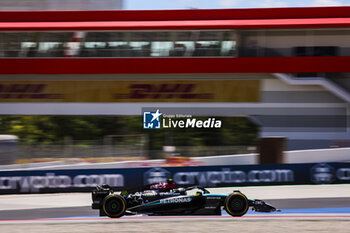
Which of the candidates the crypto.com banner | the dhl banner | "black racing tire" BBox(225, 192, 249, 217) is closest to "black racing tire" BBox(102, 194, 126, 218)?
"black racing tire" BBox(225, 192, 249, 217)

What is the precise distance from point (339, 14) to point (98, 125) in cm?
1350

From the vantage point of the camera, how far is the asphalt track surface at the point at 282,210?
1229cm

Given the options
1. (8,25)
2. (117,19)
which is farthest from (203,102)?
(8,25)

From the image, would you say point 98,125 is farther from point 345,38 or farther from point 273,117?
point 345,38

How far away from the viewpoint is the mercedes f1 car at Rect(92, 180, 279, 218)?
10422 millimetres

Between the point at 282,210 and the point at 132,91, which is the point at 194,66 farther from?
the point at 282,210

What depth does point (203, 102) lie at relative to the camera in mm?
25297

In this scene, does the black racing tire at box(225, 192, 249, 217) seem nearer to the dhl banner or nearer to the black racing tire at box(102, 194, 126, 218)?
the black racing tire at box(102, 194, 126, 218)

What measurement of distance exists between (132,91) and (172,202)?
15535mm

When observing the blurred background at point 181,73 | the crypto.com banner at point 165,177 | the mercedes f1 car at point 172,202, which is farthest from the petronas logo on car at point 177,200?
the blurred background at point 181,73

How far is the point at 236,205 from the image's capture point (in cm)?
1059

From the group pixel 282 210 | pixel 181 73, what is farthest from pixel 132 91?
pixel 282 210

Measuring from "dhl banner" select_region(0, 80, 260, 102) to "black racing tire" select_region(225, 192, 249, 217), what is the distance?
14793 mm

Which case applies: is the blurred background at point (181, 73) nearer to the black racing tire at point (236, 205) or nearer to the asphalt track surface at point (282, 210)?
the asphalt track surface at point (282, 210)
